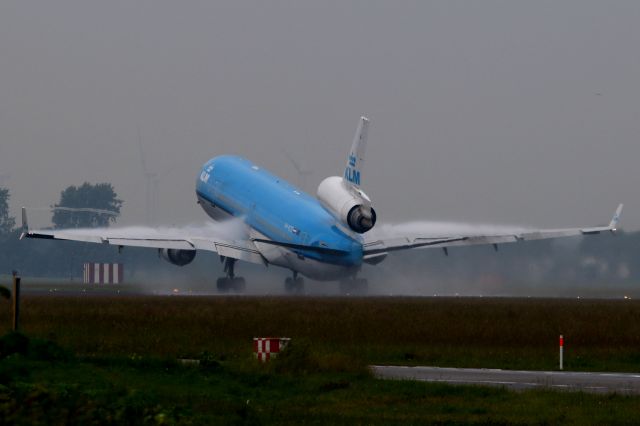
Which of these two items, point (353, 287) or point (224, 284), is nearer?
point (353, 287)

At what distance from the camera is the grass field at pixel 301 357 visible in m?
27.5

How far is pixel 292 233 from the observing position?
3853 inches

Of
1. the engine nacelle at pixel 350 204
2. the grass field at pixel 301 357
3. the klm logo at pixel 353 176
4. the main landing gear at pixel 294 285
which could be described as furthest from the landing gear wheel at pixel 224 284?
the grass field at pixel 301 357

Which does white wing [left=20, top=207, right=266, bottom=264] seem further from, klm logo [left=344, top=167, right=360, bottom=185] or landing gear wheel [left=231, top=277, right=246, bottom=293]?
klm logo [left=344, top=167, right=360, bottom=185]

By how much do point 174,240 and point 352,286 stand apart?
13.3 metres

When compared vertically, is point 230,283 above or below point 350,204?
below

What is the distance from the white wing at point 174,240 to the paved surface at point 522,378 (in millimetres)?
58460

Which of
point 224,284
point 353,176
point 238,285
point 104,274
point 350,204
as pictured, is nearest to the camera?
point 350,204

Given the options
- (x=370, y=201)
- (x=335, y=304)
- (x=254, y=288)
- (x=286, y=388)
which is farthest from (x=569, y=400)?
(x=254, y=288)

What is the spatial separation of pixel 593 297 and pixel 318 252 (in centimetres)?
1836

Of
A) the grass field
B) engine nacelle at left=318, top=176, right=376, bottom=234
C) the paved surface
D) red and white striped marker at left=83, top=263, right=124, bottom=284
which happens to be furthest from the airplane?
the paved surface

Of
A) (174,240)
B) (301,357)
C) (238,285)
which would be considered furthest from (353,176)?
(301,357)

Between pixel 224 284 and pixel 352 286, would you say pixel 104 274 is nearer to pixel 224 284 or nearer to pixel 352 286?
pixel 224 284

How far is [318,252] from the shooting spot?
310 feet
